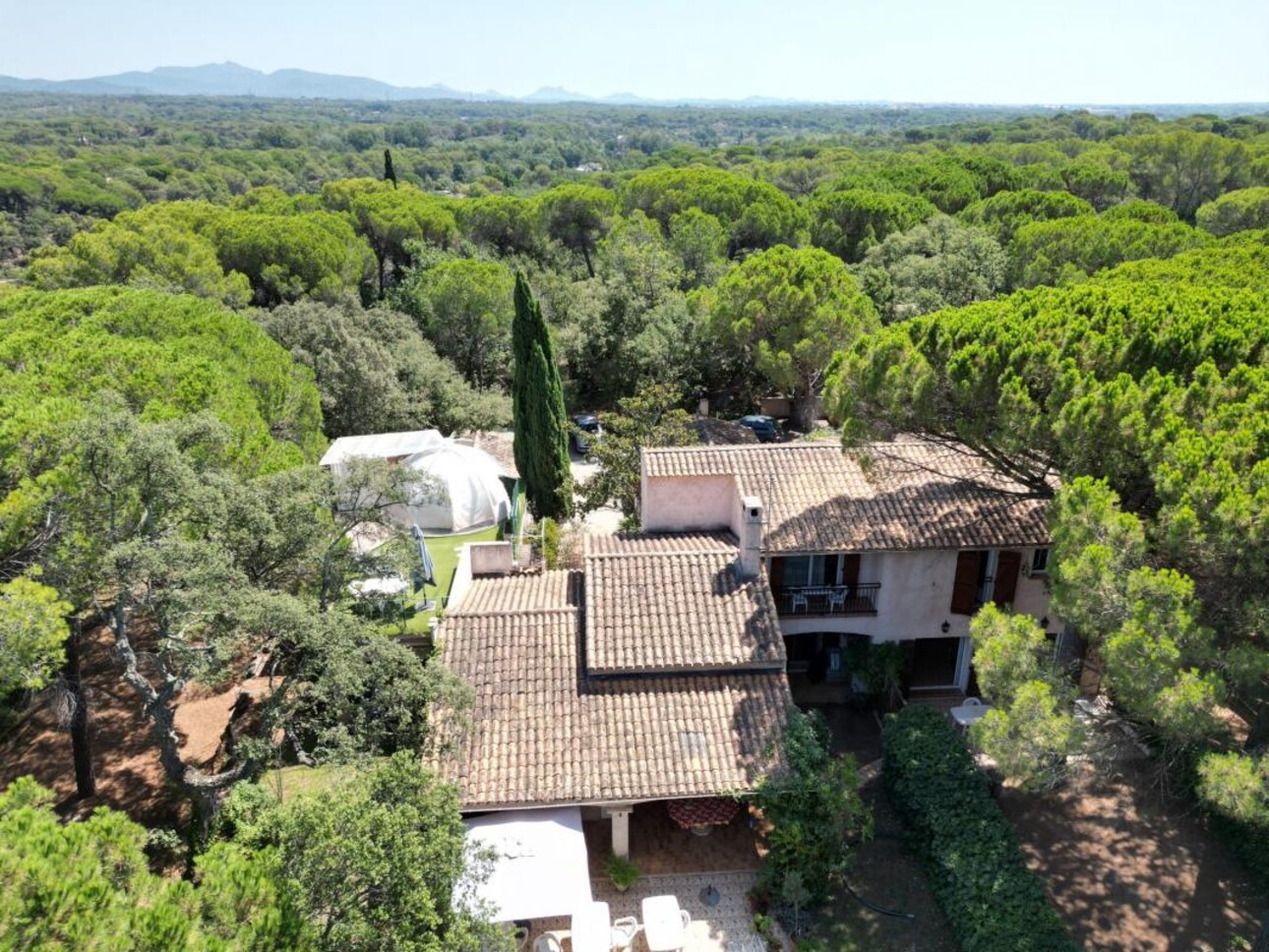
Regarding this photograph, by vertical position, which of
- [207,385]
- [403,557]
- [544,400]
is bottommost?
[544,400]

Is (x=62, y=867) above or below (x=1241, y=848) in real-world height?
above

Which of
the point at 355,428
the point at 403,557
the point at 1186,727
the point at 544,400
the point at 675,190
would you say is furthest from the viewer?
the point at 675,190

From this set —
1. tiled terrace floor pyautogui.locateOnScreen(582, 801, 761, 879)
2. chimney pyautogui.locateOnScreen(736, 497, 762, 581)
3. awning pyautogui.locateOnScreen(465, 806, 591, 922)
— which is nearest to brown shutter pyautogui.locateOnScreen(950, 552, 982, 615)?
chimney pyautogui.locateOnScreen(736, 497, 762, 581)

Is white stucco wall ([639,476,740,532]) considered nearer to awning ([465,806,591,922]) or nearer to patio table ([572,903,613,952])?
awning ([465,806,591,922])

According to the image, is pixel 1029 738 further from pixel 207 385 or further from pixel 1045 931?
pixel 207 385

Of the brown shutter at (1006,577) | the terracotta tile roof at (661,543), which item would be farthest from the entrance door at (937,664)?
the terracotta tile roof at (661,543)

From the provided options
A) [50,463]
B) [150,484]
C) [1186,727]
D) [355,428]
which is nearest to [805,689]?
[1186,727]

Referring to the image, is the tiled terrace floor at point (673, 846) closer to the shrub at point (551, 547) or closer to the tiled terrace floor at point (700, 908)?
the tiled terrace floor at point (700, 908)
